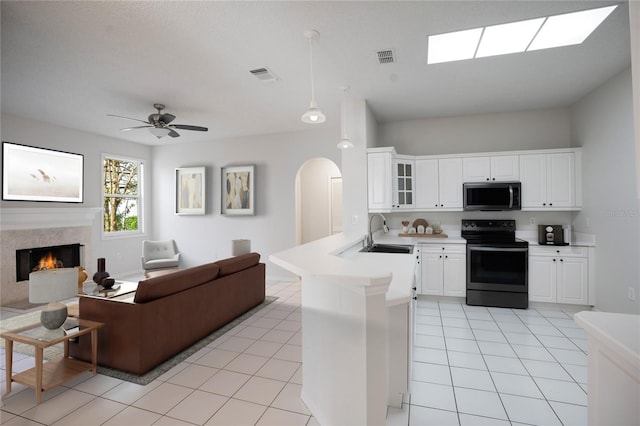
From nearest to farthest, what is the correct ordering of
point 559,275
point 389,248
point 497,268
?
point 389,248, point 559,275, point 497,268

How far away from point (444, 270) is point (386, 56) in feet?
9.68

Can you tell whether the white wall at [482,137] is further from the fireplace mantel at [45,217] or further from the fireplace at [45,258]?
the fireplace at [45,258]

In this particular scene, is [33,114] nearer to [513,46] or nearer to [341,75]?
[341,75]

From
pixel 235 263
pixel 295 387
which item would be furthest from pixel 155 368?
pixel 235 263

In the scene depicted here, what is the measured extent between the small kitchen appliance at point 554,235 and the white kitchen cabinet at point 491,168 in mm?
784

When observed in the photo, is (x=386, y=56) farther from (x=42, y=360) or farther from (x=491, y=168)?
(x=42, y=360)

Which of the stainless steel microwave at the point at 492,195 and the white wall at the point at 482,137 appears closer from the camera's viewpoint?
the stainless steel microwave at the point at 492,195

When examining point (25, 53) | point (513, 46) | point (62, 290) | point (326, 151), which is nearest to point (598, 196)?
point (513, 46)

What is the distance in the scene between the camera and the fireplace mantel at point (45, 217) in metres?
4.50

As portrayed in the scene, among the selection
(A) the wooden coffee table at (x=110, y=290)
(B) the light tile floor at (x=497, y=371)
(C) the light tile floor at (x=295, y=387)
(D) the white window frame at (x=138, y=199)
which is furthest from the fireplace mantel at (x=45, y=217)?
(B) the light tile floor at (x=497, y=371)

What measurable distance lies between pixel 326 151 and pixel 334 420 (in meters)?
4.58

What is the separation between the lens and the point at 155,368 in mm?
2594

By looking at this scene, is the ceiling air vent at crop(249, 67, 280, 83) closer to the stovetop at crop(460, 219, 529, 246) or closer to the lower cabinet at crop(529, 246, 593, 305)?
the stovetop at crop(460, 219, 529, 246)

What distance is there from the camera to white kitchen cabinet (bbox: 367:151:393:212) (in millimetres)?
4148
